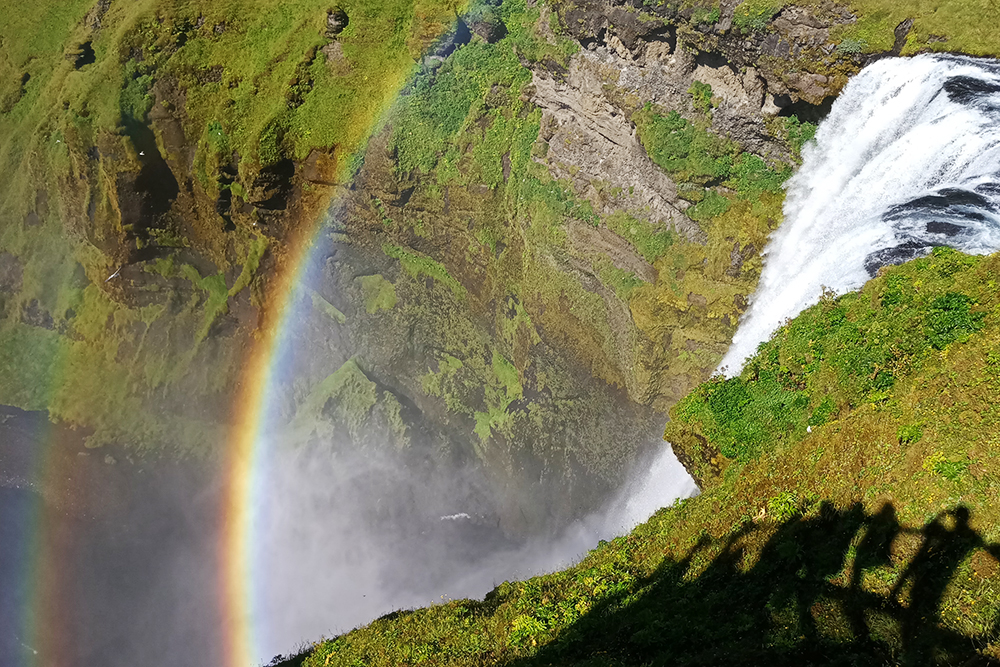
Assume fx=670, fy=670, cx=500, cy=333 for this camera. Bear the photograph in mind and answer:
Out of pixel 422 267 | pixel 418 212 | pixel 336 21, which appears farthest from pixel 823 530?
pixel 336 21

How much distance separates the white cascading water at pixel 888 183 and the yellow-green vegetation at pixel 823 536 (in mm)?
1088

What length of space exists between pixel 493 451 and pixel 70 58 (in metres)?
20.9

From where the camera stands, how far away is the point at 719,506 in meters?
9.34

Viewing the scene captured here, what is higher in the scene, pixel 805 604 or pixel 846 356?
pixel 846 356

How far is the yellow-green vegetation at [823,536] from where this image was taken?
652 centimetres

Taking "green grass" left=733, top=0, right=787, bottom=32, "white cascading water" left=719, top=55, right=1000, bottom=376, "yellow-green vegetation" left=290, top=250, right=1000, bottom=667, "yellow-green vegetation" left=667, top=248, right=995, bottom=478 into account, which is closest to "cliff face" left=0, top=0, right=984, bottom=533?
"green grass" left=733, top=0, right=787, bottom=32

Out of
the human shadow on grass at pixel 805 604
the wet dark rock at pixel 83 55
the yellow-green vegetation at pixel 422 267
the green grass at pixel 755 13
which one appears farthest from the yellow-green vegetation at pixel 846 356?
the wet dark rock at pixel 83 55

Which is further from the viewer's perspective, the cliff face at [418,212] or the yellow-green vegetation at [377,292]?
the yellow-green vegetation at [377,292]

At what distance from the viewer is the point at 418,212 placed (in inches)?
816

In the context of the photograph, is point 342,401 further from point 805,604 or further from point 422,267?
point 805,604

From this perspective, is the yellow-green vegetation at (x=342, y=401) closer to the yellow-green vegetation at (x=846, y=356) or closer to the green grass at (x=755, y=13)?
the yellow-green vegetation at (x=846, y=356)

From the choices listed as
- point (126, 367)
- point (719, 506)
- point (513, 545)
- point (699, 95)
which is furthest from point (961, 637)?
point (126, 367)

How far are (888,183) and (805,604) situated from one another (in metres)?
7.75

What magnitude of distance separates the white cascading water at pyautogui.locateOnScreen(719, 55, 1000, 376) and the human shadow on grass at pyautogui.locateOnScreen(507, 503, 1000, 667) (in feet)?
15.9
